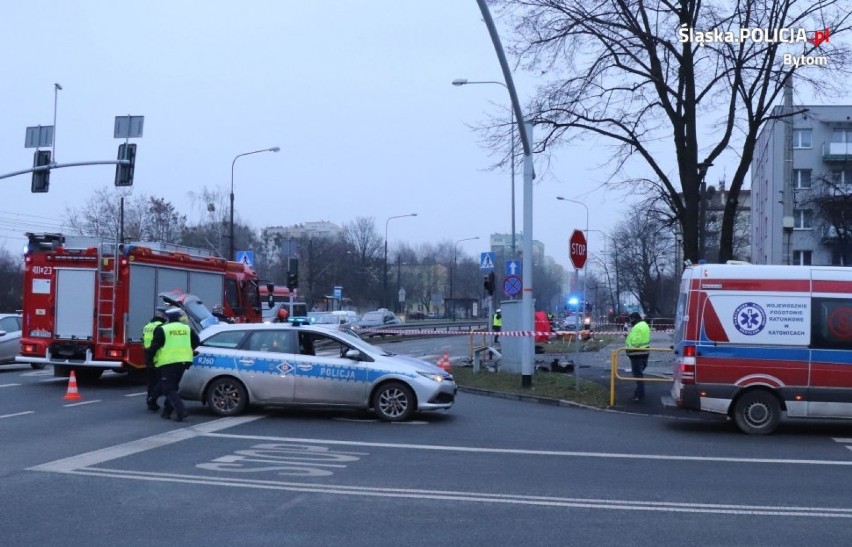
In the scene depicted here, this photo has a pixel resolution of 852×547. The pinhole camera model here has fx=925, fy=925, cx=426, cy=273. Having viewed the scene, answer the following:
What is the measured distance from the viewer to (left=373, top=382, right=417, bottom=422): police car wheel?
1415 centimetres

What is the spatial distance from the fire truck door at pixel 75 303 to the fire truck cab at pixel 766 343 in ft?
40.3

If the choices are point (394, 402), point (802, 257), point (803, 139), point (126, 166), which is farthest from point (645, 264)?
point (394, 402)

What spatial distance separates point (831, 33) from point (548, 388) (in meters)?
9.54

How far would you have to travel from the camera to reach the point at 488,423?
14.5 metres

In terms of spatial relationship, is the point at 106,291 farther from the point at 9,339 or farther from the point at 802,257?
the point at 802,257

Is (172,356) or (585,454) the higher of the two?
(172,356)

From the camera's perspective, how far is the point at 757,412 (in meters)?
13.8

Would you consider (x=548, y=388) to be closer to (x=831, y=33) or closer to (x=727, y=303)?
(x=727, y=303)

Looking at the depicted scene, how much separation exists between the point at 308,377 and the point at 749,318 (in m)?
6.70

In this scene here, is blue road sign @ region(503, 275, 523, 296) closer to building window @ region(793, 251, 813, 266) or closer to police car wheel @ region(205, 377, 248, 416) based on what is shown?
police car wheel @ region(205, 377, 248, 416)

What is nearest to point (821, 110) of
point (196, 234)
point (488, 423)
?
point (196, 234)

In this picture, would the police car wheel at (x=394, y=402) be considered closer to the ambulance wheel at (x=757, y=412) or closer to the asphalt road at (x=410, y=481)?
the asphalt road at (x=410, y=481)

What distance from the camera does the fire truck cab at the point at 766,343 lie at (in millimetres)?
13695

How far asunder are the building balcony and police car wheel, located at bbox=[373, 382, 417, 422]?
51.7 m
